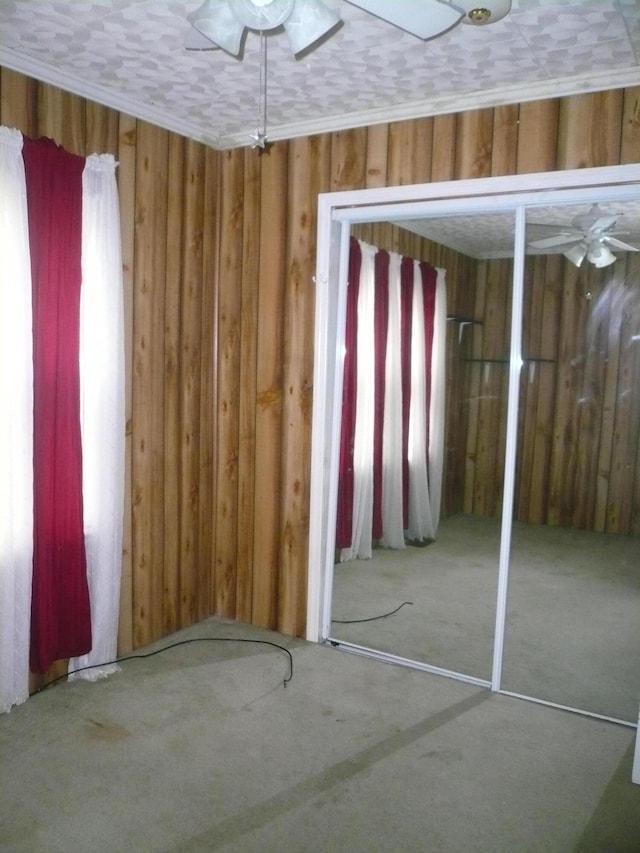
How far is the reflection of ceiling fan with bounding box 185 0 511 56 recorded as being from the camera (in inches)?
71.9

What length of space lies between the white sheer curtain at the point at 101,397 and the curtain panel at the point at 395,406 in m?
1.55

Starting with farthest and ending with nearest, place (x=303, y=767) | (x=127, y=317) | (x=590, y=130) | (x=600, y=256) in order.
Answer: (x=600, y=256) < (x=127, y=317) < (x=590, y=130) < (x=303, y=767)

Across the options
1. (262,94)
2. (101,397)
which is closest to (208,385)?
(101,397)

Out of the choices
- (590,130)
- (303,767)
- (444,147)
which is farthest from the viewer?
(444,147)

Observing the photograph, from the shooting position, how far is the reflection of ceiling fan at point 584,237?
3.38m

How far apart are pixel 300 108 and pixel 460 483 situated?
2292 millimetres

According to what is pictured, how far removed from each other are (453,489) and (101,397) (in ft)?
7.27

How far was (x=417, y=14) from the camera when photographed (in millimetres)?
1860

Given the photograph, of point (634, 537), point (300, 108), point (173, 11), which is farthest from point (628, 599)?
point (173, 11)

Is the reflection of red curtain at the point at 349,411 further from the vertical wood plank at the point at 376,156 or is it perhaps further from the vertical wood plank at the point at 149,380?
the vertical wood plank at the point at 149,380

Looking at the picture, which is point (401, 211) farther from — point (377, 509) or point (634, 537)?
point (634, 537)

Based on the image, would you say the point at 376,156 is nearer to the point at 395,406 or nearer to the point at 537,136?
the point at 537,136

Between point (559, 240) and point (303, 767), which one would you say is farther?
point (559, 240)

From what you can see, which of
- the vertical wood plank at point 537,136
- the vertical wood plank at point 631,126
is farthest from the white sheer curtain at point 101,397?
the vertical wood plank at point 631,126
